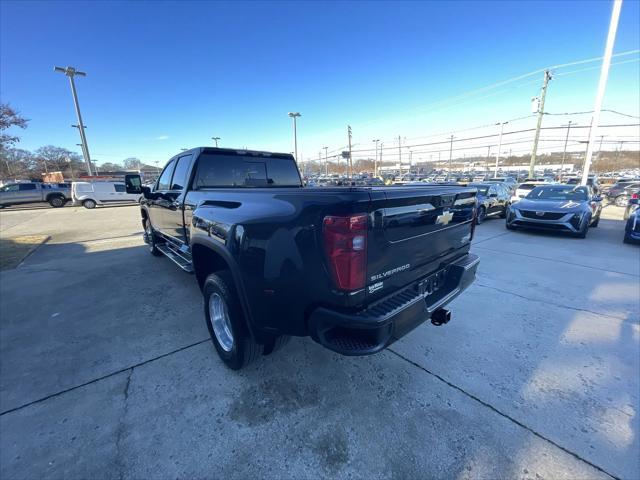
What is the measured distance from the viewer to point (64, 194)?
64.7ft

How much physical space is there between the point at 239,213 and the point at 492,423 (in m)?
2.40

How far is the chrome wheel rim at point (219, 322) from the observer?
2.68 meters

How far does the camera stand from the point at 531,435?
1895mm

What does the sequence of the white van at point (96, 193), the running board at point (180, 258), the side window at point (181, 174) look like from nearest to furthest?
the running board at point (180, 258)
the side window at point (181, 174)
the white van at point (96, 193)

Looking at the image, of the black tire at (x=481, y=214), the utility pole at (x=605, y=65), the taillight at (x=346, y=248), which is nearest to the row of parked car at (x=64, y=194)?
the black tire at (x=481, y=214)

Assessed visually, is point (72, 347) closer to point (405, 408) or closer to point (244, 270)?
point (244, 270)

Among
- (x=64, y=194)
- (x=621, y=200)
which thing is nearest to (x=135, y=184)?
(x=64, y=194)

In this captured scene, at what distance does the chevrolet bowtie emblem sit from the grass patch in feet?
27.1

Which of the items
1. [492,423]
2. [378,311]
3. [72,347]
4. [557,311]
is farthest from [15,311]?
[557,311]

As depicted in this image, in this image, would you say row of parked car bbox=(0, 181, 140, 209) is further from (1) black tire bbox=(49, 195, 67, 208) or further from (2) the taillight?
(2) the taillight

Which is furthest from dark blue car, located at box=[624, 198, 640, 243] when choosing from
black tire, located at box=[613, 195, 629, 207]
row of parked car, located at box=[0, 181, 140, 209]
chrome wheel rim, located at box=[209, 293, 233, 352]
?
row of parked car, located at box=[0, 181, 140, 209]

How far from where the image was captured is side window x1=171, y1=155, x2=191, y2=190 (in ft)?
11.9

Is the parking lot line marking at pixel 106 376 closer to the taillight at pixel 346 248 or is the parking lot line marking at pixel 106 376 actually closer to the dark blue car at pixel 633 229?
the taillight at pixel 346 248

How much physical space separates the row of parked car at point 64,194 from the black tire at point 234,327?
20.0 metres
